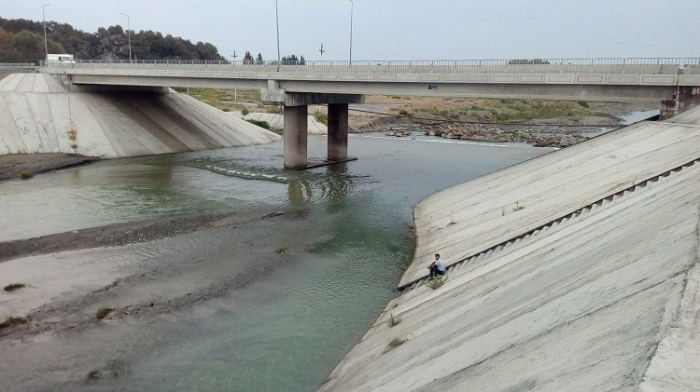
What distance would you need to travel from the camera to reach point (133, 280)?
20219 millimetres

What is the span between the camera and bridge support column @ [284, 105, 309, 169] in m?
47.6

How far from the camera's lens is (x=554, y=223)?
20.2 metres

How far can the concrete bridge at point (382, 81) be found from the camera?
31219 millimetres

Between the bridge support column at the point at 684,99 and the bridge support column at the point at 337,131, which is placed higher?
the bridge support column at the point at 684,99

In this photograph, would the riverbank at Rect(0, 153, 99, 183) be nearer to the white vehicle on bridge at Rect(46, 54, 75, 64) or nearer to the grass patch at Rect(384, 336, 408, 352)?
the white vehicle on bridge at Rect(46, 54, 75, 64)

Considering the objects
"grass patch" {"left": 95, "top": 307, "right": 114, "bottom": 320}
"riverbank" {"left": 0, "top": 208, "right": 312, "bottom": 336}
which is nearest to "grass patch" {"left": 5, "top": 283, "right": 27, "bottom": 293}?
"riverbank" {"left": 0, "top": 208, "right": 312, "bottom": 336}

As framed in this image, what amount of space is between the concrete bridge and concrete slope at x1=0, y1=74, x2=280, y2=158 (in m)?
3.08

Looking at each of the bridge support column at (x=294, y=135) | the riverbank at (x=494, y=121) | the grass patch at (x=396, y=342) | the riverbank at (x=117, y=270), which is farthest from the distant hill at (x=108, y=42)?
the grass patch at (x=396, y=342)

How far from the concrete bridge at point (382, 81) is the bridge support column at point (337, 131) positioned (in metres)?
0.10

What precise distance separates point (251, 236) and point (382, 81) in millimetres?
18627

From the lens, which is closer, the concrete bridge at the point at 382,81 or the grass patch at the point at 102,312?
the grass patch at the point at 102,312

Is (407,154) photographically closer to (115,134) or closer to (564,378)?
(115,134)

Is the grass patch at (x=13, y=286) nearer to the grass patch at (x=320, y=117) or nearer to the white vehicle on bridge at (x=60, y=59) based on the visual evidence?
the white vehicle on bridge at (x=60, y=59)

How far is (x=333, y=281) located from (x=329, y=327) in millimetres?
4189
